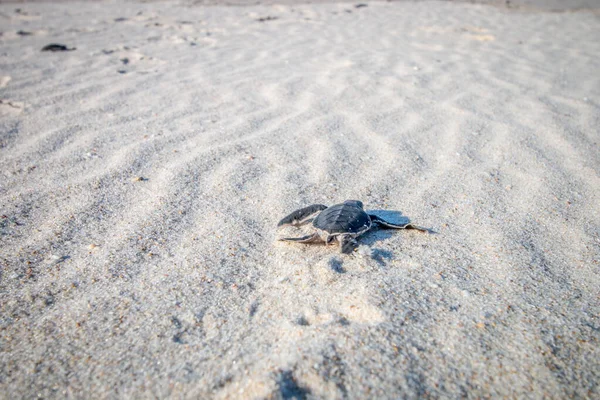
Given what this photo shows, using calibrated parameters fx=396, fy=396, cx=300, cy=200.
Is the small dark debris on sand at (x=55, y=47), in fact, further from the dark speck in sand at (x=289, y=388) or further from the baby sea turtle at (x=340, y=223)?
the dark speck in sand at (x=289, y=388)

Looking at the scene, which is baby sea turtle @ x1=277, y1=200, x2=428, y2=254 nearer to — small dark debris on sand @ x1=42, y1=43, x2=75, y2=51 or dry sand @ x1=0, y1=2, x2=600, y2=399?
dry sand @ x1=0, y1=2, x2=600, y2=399

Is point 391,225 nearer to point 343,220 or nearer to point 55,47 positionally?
point 343,220

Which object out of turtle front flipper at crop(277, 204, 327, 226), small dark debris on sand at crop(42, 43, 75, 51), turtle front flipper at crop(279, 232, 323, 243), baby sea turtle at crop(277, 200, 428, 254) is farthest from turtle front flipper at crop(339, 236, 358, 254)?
small dark debris on sand at crop(42, 43, 75, 51)

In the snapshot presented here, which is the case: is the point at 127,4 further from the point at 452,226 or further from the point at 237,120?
the point at 452,226

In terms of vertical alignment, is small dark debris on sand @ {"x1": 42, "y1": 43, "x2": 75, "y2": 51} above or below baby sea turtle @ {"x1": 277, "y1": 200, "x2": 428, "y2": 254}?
above

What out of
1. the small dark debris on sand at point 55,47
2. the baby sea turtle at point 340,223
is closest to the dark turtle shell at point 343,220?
the baby sea turtle at point 340,223

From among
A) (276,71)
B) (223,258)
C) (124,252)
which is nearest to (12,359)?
(124,252)

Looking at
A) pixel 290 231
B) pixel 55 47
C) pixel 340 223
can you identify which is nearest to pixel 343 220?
pixel 340 223
